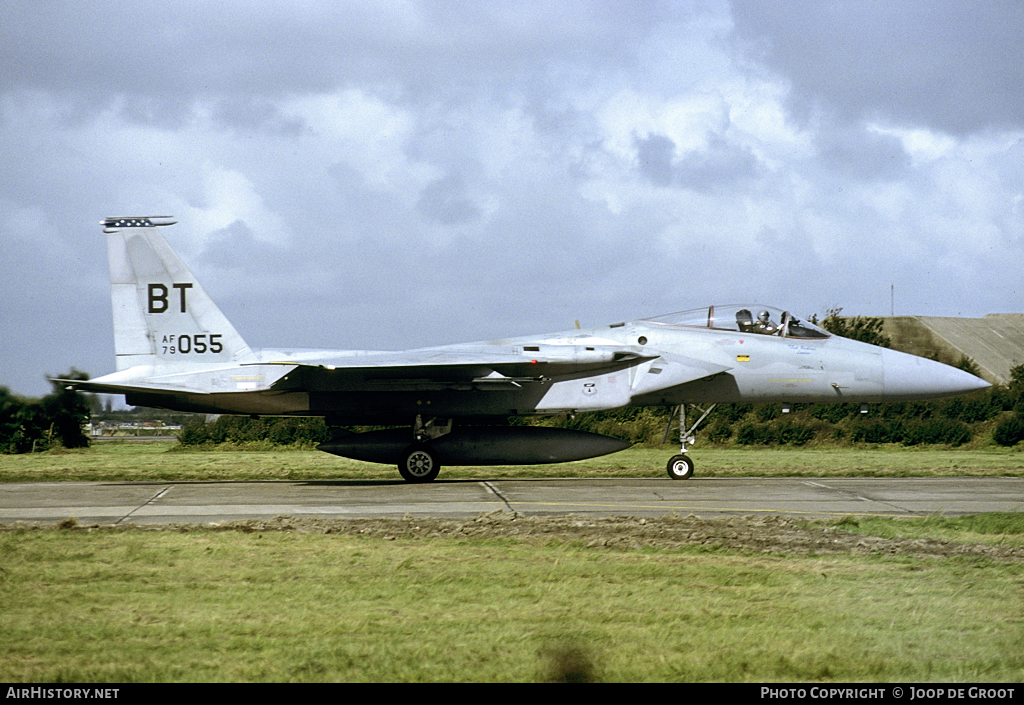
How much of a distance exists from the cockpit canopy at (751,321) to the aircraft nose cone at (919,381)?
128cm

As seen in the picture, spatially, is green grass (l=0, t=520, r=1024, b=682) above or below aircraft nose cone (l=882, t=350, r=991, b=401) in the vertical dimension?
below

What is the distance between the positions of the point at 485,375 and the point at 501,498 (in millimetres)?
3323

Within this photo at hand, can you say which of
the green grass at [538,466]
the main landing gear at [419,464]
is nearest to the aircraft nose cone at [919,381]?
the green grass at [538,466]

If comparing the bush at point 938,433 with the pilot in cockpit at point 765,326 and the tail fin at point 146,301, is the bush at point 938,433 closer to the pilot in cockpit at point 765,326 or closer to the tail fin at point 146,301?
the pilot in cockpit at point 765,326

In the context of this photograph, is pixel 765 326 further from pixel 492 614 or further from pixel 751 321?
pixel 492 614

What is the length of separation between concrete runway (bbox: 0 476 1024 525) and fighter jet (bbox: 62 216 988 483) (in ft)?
2.65

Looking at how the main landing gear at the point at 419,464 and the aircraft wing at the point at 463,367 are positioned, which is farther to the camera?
the main landing gear at the point at 419,464

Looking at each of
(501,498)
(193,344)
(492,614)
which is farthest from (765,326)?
(492,614)

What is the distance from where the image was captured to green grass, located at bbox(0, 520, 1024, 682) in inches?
176

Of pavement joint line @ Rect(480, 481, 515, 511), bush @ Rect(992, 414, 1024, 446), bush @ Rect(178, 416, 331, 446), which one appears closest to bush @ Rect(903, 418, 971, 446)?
bush @ Rect(992, 414, 1024, 446)

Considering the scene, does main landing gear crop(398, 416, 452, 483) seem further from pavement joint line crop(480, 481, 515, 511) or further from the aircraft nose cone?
the aircraft nose cone

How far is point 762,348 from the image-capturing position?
15.9 meters

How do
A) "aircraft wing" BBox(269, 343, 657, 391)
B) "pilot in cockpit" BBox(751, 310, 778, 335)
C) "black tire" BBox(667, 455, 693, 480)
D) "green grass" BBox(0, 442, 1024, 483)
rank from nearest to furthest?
"aircraft wing" BBox(269, 343, 657, 391) < "black tire" BBox(667, 455, 693, 480) < "pilot in cockpit" BBox(751, 310, 778, 335) < "green grass" BBox(0, 442, 1024, 483)

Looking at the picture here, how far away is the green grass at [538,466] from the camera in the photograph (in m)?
17.1
